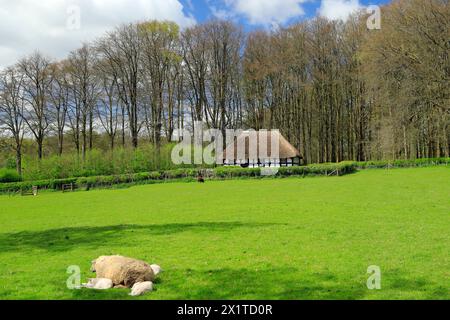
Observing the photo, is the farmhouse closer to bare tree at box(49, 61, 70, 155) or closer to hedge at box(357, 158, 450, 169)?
hedge at box(357, 158, 450, 169)

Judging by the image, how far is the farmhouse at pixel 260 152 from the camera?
160 feet

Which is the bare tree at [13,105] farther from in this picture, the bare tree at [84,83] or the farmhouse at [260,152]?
the farmhouse at [260,152]

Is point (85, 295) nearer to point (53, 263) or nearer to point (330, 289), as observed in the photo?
point (53, 263)

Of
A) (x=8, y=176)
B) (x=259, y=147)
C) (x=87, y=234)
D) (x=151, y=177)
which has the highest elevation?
(x=259, y=147)

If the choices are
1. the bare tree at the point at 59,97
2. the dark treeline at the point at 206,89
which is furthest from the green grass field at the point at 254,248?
the bare tree at the point at 59,97

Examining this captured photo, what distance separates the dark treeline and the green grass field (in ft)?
106

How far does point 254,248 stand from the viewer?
417 inches

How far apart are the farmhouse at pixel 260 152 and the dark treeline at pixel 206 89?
294 inches

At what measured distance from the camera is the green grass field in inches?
289

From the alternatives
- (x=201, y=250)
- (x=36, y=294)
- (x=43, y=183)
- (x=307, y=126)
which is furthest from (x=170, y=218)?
(x=307, y=126)

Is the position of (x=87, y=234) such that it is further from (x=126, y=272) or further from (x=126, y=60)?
(x=126, y=60)

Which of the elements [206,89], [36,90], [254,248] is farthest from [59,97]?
[254,248]

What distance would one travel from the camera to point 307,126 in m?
58.6

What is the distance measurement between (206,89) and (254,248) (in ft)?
160
